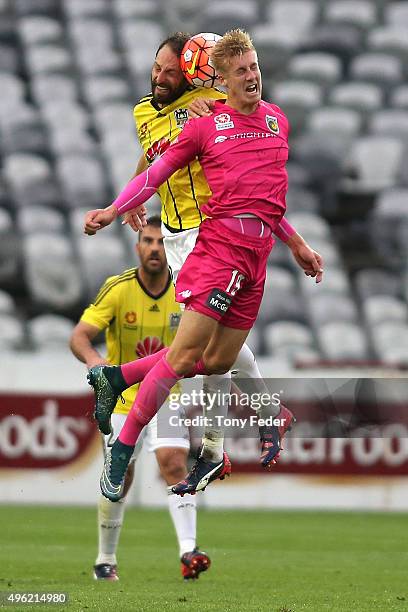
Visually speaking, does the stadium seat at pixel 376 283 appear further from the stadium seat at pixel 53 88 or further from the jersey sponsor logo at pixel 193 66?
the jersey sponsor logo at pixel 193 66

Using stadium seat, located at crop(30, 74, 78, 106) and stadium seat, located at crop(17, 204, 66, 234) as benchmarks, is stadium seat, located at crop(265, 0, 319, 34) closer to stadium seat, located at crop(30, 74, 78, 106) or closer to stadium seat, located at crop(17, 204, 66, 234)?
stadium seat, located at crop(30, 74, 78, 106)

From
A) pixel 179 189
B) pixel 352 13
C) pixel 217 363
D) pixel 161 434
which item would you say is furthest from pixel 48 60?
pixel 217 363

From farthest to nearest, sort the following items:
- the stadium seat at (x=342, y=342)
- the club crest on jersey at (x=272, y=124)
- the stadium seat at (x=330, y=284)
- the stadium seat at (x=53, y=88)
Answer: the stadium seat at (x=53, y=88), the stadium seat at (x=330, y=284), the stadium seat at (x=342, y=342), the club crest on jersey at (x=272, y=124)

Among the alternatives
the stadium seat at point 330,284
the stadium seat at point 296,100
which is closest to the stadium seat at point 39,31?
the stadium seat at point 296,100

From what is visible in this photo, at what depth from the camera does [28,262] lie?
68.7 ft

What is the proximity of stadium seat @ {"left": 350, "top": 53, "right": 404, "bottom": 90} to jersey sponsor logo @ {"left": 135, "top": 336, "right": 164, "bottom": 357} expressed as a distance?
643 inches

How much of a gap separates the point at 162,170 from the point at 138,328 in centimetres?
302

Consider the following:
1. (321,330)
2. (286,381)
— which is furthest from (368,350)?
(286,381)

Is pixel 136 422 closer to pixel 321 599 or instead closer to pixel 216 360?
pixel 216 360

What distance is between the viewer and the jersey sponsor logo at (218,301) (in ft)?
24.0

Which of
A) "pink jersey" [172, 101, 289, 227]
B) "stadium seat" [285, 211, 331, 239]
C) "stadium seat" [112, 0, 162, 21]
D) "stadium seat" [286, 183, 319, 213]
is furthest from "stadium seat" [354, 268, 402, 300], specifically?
"pink jersey" [172, 101, 289, 227]

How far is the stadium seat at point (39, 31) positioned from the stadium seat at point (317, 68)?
453cm

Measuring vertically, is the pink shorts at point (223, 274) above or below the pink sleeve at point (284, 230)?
below

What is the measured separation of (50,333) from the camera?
774 inches
